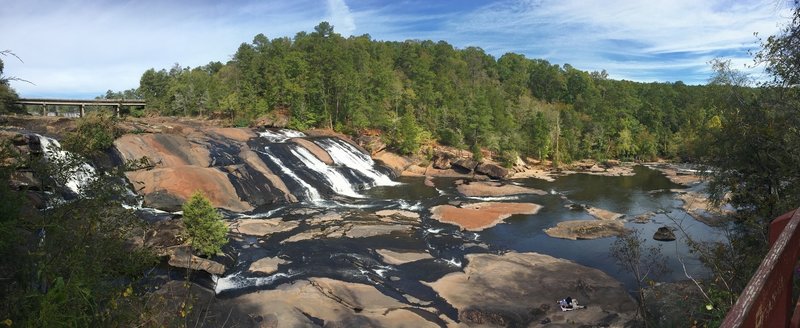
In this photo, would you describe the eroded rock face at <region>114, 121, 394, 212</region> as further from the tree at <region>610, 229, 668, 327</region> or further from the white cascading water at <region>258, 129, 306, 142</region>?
the tree at <region>610, 229, 668, 327</region>

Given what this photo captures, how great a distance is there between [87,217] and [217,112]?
6956 centimetres

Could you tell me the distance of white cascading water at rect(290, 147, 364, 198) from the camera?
3994 centimetres

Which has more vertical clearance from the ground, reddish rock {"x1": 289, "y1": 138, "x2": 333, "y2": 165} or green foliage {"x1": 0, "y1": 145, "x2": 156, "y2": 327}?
green foliage {"x1": 0, "y1": 145, "x2": 156, "y2": 327}

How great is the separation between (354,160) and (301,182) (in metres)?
11.3

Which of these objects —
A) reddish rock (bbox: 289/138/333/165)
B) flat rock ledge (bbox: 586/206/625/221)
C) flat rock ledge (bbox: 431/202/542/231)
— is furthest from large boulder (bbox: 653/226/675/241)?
reddish rock (bbox: 289/138/333/165)

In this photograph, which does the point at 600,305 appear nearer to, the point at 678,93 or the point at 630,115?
the point at 630,115

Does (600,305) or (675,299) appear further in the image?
(600,305)

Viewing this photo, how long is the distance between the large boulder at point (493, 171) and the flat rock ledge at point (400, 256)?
29032 mm

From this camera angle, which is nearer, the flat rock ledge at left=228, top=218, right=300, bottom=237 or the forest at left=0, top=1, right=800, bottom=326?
the forest at left=0, top=1, right=800, bottom=326

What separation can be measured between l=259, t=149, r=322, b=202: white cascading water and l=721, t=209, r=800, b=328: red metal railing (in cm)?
3465

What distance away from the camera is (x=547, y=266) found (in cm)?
2200

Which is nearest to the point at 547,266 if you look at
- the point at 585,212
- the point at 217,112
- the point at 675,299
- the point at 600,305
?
the point at 600,305

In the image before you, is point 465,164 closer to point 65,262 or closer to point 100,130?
point 100,130

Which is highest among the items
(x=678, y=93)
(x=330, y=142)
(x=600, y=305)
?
(x=678, y=93)
